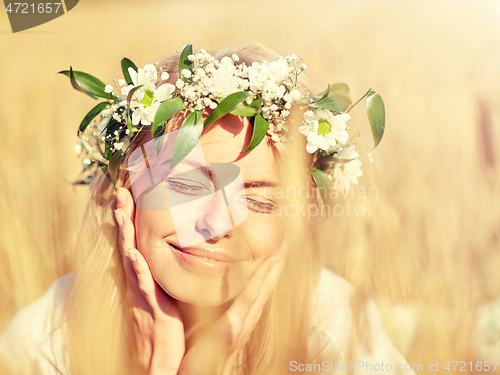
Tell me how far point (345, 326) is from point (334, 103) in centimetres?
74

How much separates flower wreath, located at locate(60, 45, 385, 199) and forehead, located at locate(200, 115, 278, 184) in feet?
0.11

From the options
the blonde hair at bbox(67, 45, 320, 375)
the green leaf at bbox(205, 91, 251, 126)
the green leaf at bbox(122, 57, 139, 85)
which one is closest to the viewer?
the green leaf at bbox(205, 91, 251, 126)

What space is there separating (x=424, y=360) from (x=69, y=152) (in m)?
1.42

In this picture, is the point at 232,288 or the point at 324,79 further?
the point at 324,79

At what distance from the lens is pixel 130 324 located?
0.97 metres

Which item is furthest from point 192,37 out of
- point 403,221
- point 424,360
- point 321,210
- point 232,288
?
point 424,360

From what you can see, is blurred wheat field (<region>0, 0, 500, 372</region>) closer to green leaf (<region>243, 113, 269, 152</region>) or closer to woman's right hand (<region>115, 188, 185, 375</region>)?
woman's right hand (<region>115, 188, 185, 375</region>)

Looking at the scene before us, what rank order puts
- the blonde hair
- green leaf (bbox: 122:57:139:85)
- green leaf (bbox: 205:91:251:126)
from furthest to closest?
the blonde hair < green leaf (bbox: 122:57:139:85) < green leaf (bbox: 205:91:251:126)

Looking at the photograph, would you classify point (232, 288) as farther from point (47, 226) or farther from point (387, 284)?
point (47, 226)

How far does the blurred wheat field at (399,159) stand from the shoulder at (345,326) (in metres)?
0.04

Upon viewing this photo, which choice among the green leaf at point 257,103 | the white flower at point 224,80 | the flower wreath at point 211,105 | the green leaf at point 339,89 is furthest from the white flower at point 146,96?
the green leaf at point 339,89

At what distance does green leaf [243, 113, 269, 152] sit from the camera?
776mm

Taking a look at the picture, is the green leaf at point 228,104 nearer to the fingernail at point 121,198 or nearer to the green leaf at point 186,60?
the green leaf at point 186,60

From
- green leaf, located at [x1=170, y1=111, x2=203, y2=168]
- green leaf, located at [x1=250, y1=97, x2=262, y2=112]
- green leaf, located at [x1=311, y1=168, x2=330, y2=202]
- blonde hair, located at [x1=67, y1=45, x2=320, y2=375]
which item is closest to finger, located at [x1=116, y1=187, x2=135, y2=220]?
blonde hair, located at [x1=67, y1=45, x2=320, y2=375]
